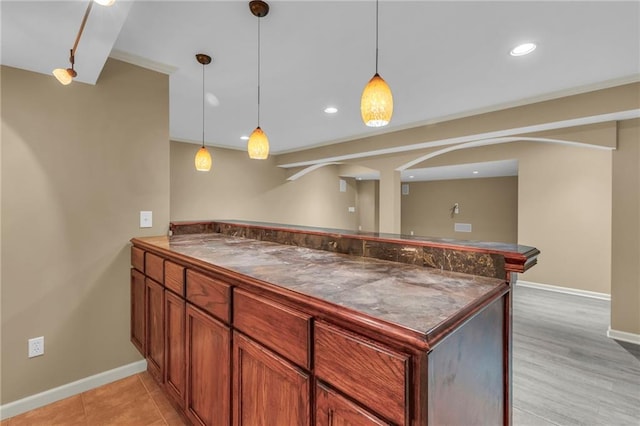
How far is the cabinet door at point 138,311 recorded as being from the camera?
6.93 feet

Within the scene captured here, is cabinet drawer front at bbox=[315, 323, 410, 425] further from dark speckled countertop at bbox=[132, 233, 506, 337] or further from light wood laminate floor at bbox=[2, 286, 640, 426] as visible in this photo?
light wood laminate floor at bbox=[2, 286, 640, 426]

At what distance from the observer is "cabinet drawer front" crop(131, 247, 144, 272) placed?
2135 millimetres

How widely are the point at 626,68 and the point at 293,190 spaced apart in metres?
5.47

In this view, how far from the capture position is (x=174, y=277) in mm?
1704

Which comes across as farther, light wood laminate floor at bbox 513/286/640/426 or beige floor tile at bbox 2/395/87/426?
light wood laminate floor at bbox 513/286/640/426

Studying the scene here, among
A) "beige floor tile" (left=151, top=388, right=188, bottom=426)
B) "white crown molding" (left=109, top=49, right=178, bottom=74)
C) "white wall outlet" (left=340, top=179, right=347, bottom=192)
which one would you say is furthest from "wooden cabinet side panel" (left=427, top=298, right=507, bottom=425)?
"white wall outlet" (left=340, top=179, right=347, bottom=192)

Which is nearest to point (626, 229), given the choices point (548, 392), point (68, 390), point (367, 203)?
point (548, 392)

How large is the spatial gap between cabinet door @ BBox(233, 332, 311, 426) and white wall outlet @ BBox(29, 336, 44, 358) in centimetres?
172

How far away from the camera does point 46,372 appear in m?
1.98

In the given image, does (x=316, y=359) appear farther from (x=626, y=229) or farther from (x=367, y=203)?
(x=367, y=203)

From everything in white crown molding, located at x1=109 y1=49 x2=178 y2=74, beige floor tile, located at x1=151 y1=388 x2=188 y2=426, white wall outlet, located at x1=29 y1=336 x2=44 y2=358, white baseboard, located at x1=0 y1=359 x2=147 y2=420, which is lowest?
beige floor tile, located at x1=151 y1=388 x2=188 y2=426

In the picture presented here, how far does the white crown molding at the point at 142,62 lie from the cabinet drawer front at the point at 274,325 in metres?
2.15

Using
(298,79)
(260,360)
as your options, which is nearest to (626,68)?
(298,79)

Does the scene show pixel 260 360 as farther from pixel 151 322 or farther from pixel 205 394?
pixel 151 322
